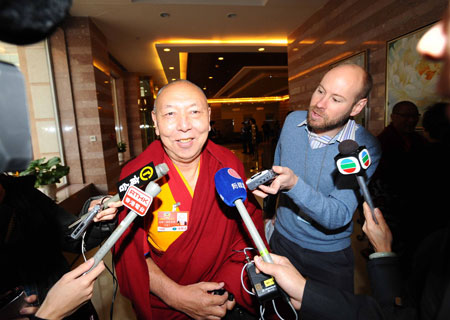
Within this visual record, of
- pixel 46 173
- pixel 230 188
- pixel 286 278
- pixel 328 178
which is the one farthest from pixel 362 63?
pixel 46 173

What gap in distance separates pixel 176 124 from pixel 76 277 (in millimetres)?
745

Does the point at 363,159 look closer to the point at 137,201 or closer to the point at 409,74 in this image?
the point at 137,201

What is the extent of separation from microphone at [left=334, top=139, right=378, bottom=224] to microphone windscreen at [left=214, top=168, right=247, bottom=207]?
0.34m

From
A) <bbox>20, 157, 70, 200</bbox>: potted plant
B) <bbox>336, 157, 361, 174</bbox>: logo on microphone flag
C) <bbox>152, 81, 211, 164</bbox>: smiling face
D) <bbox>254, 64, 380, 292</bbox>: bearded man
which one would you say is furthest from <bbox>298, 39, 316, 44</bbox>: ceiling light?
<bbox>20, 157, 70, 200</bbox>: potted plant

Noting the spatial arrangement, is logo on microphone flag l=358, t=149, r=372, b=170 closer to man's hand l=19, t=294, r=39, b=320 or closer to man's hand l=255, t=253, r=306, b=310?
man's hand l=255, t=253, r=306, b=310

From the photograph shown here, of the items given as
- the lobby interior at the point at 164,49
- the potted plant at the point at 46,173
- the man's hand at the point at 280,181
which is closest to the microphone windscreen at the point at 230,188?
the man's hand at the point at 280,181

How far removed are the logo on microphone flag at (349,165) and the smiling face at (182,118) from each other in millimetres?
695

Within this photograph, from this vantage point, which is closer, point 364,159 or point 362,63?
point 364,159

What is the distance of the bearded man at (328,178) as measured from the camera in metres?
1.23

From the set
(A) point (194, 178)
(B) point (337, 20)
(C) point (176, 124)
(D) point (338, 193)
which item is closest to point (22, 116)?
(C) point (176, 124)

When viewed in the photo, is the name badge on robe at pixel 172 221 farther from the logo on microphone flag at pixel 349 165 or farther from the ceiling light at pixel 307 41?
the ceiling light at pixel 307 41

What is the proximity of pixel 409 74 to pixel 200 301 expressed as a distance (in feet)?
9.49

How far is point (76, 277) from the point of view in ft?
2.22

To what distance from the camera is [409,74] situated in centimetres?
246
